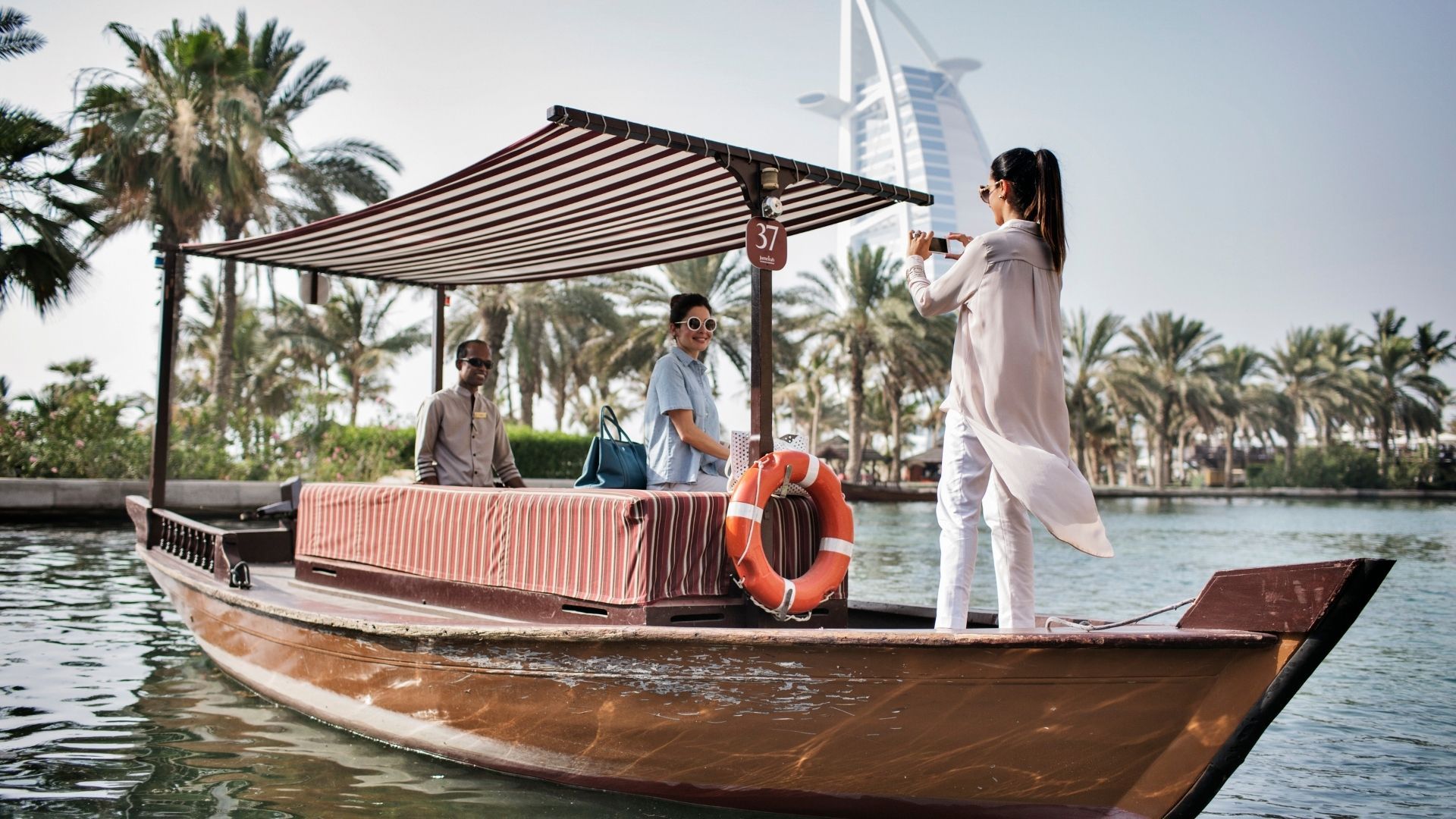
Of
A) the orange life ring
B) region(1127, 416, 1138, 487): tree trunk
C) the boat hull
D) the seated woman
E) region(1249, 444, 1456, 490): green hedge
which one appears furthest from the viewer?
region(1127, 416, 1138, 487): tree trunk

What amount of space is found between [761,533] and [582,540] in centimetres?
75

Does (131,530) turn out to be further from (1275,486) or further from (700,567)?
(1275,486)

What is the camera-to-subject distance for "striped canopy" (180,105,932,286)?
443cm

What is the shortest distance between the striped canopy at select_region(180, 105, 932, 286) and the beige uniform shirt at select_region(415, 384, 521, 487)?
92cm

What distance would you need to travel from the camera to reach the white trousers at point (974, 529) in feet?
11.9

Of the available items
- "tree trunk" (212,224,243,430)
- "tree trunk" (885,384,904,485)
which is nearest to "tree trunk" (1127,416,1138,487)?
"tree trunk" (885,384,904,485)

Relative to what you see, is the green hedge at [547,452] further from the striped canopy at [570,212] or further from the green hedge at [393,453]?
the striped canopy at [570,212]

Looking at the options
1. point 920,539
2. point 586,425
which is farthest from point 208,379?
point 920,539

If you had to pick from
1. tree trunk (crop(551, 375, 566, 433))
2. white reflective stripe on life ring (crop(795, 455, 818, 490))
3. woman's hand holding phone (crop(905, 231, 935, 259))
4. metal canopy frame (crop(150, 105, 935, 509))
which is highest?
tree trunk (crop(551, 375, 566, 433))

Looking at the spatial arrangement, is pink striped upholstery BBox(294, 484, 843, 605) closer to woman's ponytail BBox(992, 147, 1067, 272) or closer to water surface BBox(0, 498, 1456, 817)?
water surface BBox(0, 498, 1456, 817)

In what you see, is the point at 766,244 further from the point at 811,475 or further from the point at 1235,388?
the point at 1235,388

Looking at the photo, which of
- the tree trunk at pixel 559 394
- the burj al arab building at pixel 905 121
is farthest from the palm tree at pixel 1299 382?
the burj al arab building at pixel 905 121

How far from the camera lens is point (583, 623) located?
4.46 meters

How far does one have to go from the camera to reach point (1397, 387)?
5712 cm
